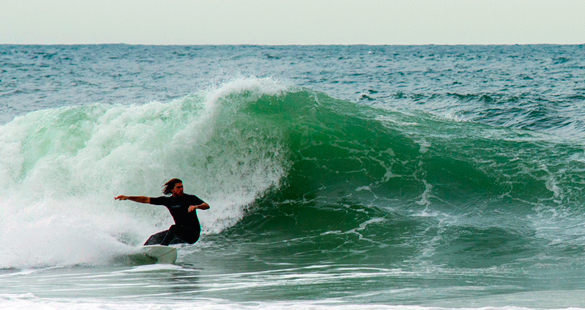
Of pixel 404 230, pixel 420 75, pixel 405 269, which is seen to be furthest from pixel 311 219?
pixel 420 75

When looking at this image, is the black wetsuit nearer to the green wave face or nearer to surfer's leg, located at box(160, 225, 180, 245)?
surfer's leg, located at box(160, 225, 180, 245)

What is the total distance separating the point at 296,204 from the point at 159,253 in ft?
10.7

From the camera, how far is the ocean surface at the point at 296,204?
15.2ft

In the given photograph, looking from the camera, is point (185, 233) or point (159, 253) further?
point (185, 233)

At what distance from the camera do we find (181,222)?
6305 millimetres

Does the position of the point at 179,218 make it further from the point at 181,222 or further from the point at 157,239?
the point at 157,239

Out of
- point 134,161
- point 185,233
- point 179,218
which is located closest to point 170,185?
point 179,218

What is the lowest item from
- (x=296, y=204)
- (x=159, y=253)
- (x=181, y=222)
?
(x=159, y=253)

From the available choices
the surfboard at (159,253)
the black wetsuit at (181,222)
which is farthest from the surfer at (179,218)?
the surfboard at (159,253)

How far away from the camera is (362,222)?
318 inches

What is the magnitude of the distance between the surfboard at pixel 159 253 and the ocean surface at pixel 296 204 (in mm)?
203

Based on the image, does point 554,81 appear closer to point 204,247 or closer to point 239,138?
point 239,138

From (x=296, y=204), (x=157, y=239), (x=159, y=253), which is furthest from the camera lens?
(x=296, y=204)

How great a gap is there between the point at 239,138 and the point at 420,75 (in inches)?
768
